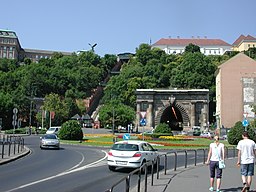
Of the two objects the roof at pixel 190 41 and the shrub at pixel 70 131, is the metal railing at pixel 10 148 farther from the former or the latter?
the roof at pixel 190 41

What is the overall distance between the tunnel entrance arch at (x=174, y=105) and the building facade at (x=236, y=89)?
153 inches

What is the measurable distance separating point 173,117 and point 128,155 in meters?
77.8

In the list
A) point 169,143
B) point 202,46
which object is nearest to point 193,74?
point 169,143

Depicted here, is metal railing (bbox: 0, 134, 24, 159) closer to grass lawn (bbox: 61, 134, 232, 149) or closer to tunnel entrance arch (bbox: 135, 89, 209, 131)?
grass lawn (bbox: 61, 134, 232, 149)

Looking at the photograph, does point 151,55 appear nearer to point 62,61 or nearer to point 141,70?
point 141,70

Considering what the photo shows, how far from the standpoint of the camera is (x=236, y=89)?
268ft

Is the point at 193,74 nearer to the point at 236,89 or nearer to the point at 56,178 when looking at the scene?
the point at 236,89

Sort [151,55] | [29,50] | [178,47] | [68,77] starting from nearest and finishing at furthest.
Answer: [68,77] → [151,55] → [178,47] → [29,50]

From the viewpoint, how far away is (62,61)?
132125 mm

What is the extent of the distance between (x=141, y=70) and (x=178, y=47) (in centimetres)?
6287

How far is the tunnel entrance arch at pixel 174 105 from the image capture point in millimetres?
83375

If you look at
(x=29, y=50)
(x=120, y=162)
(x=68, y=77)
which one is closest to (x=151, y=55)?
(x=68, y=77)

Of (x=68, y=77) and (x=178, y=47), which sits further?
(x=178, y=47)

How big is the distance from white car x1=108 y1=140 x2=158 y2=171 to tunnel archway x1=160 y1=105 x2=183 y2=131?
68828mm
